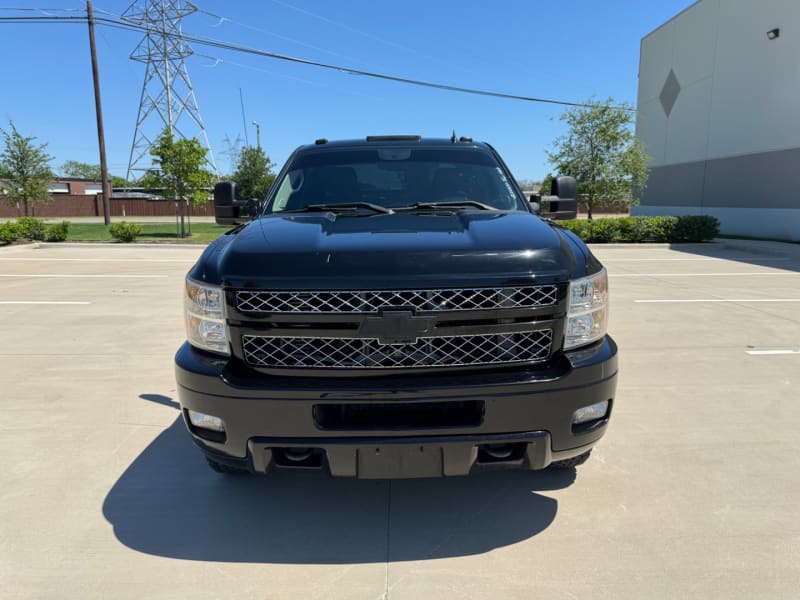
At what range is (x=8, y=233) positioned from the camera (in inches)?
659

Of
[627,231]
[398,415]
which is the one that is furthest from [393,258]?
[627,231]

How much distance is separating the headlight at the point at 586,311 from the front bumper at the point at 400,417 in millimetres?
106

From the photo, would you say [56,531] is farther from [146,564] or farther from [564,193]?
[564,193]

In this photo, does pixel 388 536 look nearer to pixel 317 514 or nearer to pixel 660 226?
pixel 317 514

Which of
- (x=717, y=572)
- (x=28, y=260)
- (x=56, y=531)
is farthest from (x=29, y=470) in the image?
(x=28, y=260)

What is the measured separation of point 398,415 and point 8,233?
Answer: 1900 cm

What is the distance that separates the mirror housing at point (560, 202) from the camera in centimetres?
393

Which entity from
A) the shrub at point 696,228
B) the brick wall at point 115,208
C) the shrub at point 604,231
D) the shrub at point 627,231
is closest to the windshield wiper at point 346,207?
the shrub at point 604,231

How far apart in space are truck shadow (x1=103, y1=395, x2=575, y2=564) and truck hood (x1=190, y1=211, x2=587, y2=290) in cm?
87

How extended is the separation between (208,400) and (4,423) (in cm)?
259

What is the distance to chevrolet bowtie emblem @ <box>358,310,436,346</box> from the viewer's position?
87.0 inches

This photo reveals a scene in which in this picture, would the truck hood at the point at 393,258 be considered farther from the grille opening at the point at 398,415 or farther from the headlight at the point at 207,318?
the grille opening at the point at 398,415

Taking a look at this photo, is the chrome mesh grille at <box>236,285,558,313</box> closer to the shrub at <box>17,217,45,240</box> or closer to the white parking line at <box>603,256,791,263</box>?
the white parking line at <box>603,256,791,263</box>

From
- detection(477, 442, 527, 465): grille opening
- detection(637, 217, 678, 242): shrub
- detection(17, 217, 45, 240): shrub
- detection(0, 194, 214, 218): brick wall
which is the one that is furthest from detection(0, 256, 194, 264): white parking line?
detection(0, 194, 214, 218): brick wall
